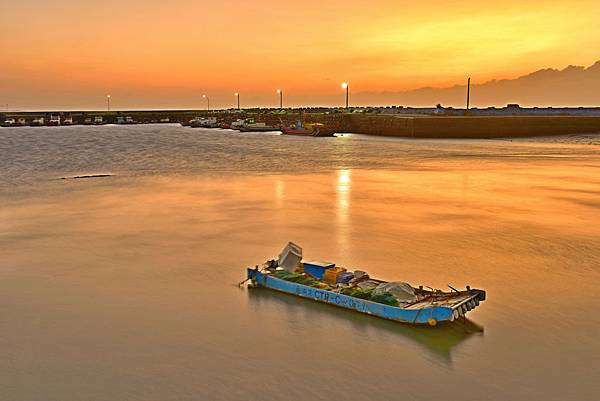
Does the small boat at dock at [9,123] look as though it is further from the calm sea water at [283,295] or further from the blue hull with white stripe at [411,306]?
the blue hull with white stripe at [411,306]

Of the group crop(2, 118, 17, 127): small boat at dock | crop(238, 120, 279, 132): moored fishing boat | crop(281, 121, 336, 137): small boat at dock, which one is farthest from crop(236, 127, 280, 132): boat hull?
crop(2, 118, 17, 127): small boat at dock

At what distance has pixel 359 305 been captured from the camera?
11625 millimetres

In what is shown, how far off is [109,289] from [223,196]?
16.6 metres

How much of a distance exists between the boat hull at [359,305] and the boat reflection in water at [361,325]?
0.49 ft

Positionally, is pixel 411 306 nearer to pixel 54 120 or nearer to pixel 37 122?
pixel 37 122

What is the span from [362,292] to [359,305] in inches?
14.4

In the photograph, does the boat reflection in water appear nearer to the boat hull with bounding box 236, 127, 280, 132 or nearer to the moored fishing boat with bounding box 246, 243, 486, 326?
the moored fishing boat with bounding box 246, 243, 486, 326

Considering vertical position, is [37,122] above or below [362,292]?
above

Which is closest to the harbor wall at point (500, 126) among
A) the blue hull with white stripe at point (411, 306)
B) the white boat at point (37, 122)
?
the blue hull with white stripe at point (411, 306)

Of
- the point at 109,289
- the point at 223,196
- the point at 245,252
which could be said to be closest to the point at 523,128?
the point at 223,196

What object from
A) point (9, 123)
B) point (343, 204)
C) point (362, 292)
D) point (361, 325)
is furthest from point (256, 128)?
point (361, 325)

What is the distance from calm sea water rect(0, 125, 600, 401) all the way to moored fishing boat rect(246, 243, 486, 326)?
0.29m

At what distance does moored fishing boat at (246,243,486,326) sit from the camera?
10.9 metres

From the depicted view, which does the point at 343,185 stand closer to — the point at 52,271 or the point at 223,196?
the point at 223,196
